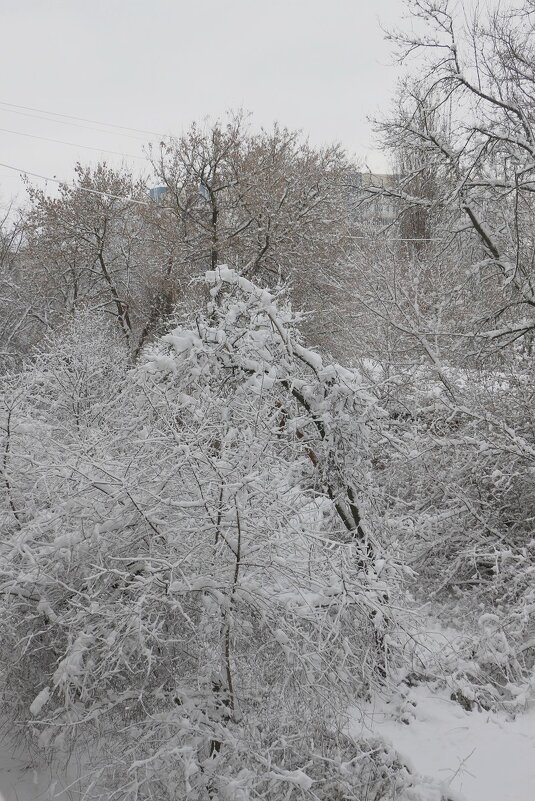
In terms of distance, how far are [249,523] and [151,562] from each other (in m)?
0.69

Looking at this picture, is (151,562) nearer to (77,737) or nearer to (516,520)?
(77,737)

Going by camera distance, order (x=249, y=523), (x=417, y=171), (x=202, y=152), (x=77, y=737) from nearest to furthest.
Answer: (x=249, y=523)
(x=77, y=737)
(x=417, y=171)
(x=202, y=152)

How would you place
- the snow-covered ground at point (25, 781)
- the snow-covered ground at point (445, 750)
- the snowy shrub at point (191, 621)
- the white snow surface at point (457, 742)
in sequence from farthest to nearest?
the white snow surface at point (457, 742)
the snow-covered ground at point (445, 750)
the snow-covered ground at point (25, 781)
the snowy shrub at point (191, 621)

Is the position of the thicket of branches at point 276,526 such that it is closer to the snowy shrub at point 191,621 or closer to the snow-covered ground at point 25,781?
the snowy shrub at point 191,621

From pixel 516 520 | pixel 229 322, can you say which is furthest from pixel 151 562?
pixel 516 520

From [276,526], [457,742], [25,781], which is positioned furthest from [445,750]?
[25,781]

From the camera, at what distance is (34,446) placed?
17.8ft

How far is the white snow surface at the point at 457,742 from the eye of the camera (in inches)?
182

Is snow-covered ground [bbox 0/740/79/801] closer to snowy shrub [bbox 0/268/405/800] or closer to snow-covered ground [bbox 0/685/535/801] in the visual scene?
snow-covered ground [bbox 0/685/535/801]

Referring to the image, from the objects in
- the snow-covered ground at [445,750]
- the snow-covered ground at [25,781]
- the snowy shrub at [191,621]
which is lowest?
the snow-covered ground at [25,781]

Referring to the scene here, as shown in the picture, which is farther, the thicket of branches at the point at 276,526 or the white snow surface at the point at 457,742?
the white snow surface at the point at 457,742

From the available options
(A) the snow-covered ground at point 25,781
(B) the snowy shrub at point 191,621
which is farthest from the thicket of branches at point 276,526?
(A) the snow-covered ground at point 25,781

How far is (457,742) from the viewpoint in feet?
16.8

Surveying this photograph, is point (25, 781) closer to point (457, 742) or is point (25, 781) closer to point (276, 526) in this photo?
point (276, 526)
